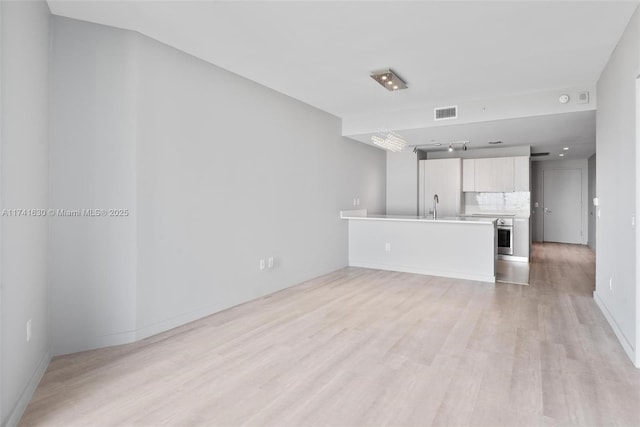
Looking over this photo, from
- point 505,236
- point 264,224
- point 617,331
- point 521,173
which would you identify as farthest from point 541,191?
point 264,224

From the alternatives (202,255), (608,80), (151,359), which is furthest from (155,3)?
(608,80)

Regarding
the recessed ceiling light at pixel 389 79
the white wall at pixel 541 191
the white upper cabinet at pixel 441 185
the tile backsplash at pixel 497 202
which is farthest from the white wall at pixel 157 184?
the white wall at pixel 541 191

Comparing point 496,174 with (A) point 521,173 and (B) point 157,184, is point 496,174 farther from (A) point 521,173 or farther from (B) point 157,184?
(B) point 157,184

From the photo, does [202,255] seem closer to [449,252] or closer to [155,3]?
[155,3]

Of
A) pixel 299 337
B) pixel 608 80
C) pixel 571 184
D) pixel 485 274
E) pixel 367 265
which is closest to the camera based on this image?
pixel 299 337

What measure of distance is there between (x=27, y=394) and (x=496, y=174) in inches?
303

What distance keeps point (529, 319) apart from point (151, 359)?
3420 millimetres

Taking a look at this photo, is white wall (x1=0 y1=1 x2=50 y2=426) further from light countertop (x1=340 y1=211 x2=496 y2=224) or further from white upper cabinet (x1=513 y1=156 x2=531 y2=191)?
white upper cabinet (x1=513 y1=156 x2=531 y2=191)

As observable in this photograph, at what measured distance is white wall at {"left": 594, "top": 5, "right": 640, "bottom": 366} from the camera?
2.67 meters

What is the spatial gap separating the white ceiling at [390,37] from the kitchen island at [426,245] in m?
2.08

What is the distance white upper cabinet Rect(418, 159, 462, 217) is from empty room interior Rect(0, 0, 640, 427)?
2454 mm

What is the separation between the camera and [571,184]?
31.4 feet

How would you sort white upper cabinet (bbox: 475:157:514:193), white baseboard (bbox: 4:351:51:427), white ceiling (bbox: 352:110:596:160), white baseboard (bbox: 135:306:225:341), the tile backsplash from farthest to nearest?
1. the tile backsplash
2. white upper cabinet (bbox: 475:157:514:193)
3. white ceiling (bbox: 352:110:596:160)
4. white baseboard (bbox: 135:306:225:341)
5. white baseboard (bbox: 4:351:51:427)

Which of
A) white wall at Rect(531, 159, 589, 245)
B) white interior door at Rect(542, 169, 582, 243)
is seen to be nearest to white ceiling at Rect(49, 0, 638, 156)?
white wall at Rect(531, 159, 589, 245)
